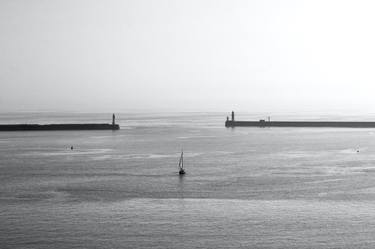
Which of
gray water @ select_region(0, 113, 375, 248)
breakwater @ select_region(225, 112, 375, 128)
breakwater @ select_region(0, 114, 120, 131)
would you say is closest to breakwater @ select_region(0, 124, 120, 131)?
breakwater @ select_region(0, 114, 120, 131)

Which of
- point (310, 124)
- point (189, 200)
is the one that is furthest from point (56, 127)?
point (189, 200)

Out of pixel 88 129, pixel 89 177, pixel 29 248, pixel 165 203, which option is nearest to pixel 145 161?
pixel 89 177

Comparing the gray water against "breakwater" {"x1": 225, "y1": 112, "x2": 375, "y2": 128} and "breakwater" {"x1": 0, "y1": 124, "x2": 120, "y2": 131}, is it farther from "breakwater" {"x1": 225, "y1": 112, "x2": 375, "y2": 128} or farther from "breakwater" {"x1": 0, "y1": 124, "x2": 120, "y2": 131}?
"breakwater" {"x1": 225, "y1": 112, "x2": 375, "y2": 128}

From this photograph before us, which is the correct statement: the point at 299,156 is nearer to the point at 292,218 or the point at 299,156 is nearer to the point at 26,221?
the point at 292,218

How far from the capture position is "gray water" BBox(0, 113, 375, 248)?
1131 inches

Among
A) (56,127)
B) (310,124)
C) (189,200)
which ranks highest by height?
(310,124)

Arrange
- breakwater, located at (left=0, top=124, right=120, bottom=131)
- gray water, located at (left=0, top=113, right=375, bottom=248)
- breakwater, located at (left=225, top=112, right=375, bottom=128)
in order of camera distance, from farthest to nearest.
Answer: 1. breakwater, located at (left=225, top=112, right=375, bottom=128)
2. breakwater, located at (left=0, top=124, right=120, bottom=131)
3. gray water, located at (left=0, top=113, right=375, bottom=248)

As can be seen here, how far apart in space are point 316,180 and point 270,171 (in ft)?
21.4

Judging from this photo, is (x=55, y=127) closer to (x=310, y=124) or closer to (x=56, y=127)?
(x=56, y=127)

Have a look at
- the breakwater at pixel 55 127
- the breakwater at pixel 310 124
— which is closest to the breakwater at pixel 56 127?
the breakwater at pixel 55 127

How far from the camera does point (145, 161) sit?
61094mm

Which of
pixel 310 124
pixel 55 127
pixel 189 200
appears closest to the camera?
pixel 189 200

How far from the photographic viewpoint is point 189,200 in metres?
37.8

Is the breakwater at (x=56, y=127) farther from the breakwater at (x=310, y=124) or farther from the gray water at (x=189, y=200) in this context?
the gray water at (x=189, y=200)
